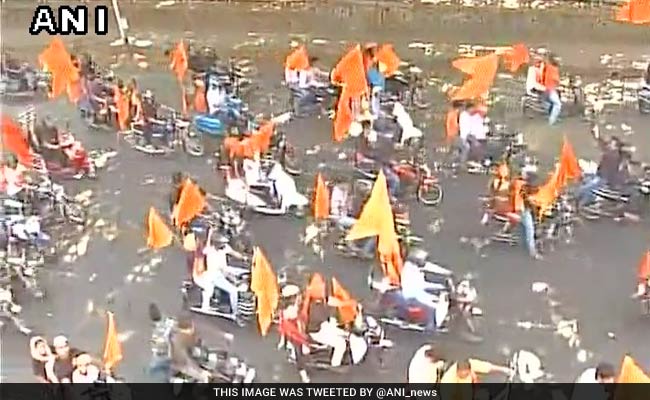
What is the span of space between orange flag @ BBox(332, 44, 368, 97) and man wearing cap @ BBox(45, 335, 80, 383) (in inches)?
19.3

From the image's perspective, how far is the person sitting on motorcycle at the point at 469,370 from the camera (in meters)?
1.46

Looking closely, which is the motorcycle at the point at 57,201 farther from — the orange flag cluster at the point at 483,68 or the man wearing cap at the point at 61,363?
the orange flag cluster at the point at 483,68

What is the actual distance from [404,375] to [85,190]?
0.48 m

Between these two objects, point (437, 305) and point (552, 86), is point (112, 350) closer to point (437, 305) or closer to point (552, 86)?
point (437, 305)

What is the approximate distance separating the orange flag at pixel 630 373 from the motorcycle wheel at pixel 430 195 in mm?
303

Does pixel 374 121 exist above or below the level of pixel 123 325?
above

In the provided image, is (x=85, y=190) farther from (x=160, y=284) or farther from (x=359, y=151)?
(x=359, y=151)

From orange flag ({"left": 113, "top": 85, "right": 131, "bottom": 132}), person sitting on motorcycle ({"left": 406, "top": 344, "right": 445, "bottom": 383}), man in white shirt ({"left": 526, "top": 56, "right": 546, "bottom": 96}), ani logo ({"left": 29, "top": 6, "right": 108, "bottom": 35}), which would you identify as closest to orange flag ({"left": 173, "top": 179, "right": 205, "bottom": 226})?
orange flag ({"left": 113, "top": 85, "right": 131, "bottom": 132})

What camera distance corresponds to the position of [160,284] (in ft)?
4.99

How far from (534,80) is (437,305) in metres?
0.31

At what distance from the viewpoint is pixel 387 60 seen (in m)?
1.53

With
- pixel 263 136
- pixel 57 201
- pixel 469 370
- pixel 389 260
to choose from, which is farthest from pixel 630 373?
pixel 57 201

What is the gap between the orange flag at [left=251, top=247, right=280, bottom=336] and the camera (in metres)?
1.50

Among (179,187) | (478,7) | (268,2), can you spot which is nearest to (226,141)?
(179,187)
